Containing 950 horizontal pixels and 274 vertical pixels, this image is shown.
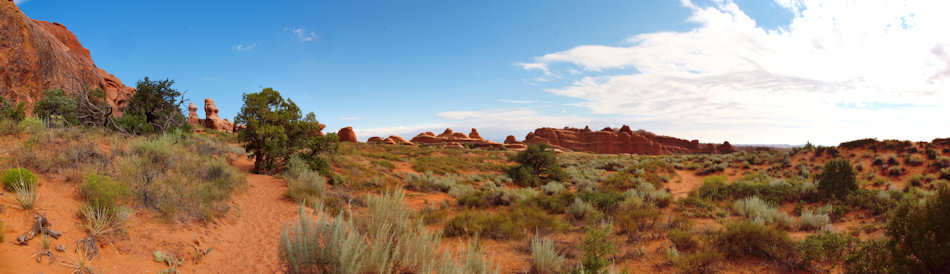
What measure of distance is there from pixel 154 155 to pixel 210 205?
336 cm

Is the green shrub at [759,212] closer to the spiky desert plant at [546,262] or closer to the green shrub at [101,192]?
the spiky desert plant at [546,262]

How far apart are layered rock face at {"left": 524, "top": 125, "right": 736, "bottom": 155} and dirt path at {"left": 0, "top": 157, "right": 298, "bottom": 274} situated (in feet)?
230

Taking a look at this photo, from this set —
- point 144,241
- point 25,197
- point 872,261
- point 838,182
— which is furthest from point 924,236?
point 25,197

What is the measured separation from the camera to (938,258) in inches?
136

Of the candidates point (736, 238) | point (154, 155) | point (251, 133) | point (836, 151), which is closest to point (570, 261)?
point (736, 238)

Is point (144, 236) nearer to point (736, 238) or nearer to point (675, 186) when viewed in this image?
point (736, 238)

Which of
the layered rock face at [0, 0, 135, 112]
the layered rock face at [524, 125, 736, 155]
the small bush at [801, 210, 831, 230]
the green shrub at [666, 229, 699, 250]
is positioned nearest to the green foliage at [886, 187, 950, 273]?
the green shrub at [666, 229, 699, 250]

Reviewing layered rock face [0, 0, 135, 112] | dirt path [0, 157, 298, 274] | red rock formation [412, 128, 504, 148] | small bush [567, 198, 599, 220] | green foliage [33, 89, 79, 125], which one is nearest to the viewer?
dirt path [0, 157, 298, 274]

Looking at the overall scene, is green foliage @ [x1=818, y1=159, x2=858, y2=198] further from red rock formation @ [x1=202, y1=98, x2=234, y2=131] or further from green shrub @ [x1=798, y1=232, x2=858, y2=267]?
red rock formation @ [x1=202, y1=98, x2=234, y2=131]

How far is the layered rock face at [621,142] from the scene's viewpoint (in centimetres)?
7400

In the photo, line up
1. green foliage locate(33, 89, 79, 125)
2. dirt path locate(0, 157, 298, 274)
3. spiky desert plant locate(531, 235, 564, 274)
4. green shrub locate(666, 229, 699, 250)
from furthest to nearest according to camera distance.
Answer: green foliage locate(33, 89, 79, 125) → green shrub locate(666, 229, 699, 250) → spiky desert plant locate(531, 235, 564, 274) → dirt path locate(0, 157, 298, 274)

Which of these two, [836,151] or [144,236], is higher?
[836,151]

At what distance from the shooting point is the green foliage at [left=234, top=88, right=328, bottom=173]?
11.0m

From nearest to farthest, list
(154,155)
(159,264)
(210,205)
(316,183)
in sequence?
(159,264), (210,205), (154,155), (316,183)
